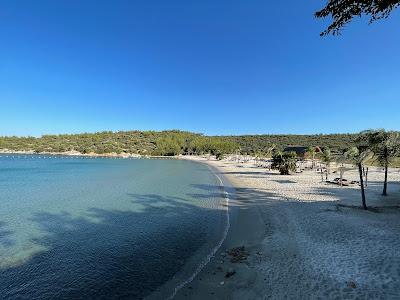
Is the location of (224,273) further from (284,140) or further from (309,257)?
(284,140)

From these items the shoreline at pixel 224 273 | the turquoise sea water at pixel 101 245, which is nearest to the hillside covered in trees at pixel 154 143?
the turquoise sea water at pixel 101 245

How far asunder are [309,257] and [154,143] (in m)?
165

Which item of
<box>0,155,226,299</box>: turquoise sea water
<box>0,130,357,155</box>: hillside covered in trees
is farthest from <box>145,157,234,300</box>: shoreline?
<box>0,130,357,155</box>: hillside covered in trees

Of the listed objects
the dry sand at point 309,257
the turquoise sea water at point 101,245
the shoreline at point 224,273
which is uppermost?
the dry sand at point 309,257

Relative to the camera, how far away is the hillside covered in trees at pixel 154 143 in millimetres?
142250

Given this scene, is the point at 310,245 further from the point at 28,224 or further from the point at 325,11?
the point at 28,224

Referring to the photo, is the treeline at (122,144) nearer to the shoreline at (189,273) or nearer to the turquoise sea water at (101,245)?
the turquoise sea water at (101,245)

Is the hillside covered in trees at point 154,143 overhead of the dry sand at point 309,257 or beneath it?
overhead

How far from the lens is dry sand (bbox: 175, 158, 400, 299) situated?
7.96 metres

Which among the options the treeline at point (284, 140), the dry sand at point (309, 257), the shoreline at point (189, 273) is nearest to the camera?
the dry sand at point (309, 257)

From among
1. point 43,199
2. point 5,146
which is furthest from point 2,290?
point 5,146

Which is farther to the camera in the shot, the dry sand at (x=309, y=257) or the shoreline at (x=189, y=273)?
the shoreline at (x=189, y=273)

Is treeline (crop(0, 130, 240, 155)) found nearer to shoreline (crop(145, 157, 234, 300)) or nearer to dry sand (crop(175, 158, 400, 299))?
dry sand (crop(175, 158, 400, 299))

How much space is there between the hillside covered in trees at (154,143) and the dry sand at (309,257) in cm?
11300
